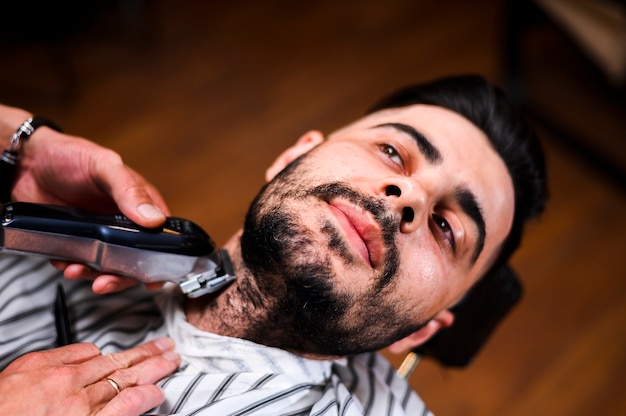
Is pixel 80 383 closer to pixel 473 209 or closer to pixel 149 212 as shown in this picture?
pixel 149 212

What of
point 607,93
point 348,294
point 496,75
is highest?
point 348,294

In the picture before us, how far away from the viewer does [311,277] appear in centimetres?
112

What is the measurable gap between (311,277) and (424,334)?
39cm

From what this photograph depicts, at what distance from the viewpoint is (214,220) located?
8.02 ft

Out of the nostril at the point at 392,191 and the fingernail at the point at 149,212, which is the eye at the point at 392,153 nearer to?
the nostril at the point at 392,191

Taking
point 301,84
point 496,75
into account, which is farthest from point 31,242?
point 496,75

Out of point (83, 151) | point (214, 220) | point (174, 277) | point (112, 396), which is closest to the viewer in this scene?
point (112, 396)

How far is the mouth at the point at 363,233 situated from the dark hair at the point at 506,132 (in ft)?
1.42

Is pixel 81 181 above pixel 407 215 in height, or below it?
above

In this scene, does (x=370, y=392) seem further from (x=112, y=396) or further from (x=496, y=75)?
(x=496, y=75)

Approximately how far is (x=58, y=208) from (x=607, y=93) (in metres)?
2.68

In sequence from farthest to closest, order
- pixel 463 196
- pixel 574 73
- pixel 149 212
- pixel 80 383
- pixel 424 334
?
pixel 574 73 < pixel 424 334 < pixel 463 196 < pixel 149 212 < pixel 80 383

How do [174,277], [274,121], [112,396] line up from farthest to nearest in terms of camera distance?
[274,121] < [174,277] < [112,396]

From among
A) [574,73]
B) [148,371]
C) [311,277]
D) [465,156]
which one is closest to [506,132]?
[465,156]
